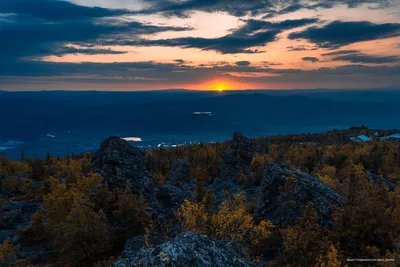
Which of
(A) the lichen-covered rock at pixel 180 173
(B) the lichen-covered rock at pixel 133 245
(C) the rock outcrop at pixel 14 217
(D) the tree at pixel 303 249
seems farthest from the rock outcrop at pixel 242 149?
(D) the tree at pixel 303 249

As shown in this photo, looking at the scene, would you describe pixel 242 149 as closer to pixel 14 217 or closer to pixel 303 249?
pixel 14 217

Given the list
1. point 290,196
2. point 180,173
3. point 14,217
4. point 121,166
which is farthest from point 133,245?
point 180,173

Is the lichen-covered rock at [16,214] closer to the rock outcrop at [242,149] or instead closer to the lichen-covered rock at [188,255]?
the lichen-covered rock at [188,255]

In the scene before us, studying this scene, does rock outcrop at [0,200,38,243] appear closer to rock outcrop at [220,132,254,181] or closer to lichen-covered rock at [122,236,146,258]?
lichen-covered rock at [122,236,146,258]

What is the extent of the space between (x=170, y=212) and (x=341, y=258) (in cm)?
2347

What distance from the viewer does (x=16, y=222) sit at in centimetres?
3944

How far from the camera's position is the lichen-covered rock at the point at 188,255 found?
11.2 metres

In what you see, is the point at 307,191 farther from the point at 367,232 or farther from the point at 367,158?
the point at 367,158

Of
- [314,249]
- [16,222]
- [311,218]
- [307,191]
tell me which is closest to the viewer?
[314,249]

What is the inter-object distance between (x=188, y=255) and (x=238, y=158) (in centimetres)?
6958

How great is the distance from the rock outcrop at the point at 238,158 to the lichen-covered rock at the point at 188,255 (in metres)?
66.4

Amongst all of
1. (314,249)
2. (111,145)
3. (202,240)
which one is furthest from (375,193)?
(111,145)

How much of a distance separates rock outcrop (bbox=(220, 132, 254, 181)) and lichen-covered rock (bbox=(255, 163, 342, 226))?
1740 inches

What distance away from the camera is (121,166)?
119 feet
